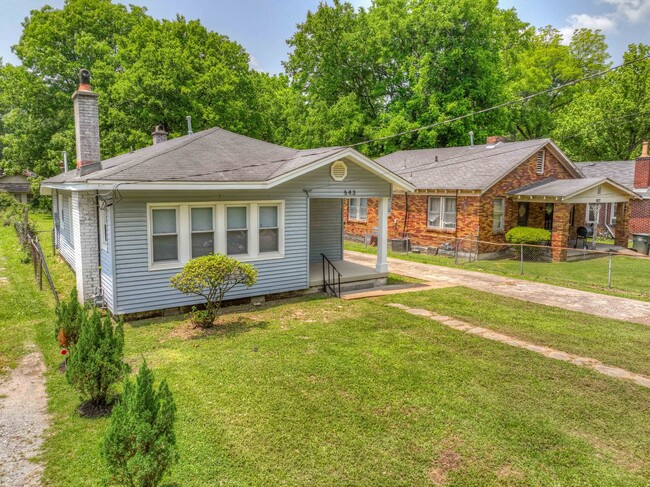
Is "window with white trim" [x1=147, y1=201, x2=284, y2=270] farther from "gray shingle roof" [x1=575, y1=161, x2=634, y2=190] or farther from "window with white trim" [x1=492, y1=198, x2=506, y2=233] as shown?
"gray shingle roof" [x1=575, y1=161, x2=634, y2=190]

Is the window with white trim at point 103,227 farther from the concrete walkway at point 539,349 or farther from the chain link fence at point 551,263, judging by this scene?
the chain link fence at point 551,263

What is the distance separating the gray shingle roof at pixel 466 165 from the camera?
63.5 ft

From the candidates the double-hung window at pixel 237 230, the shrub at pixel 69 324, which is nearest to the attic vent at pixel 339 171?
the double-hung window at pixel 237 230

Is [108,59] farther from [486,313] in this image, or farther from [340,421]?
[340,421]

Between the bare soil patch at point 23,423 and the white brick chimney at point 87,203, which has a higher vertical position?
the white brick chimney at point 87,203

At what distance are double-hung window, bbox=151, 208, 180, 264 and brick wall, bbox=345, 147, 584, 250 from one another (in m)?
13.1

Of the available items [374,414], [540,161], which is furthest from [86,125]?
[540,161]

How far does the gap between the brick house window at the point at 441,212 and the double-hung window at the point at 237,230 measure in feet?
39.7

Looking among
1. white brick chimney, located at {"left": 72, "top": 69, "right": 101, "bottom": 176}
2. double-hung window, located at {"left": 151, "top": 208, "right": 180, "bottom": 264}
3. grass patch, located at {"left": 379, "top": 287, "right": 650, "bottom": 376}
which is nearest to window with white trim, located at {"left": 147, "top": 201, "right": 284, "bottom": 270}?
double-hung window, located at {"left": 151, "top": 208, "right": 180, "bottom": 264}

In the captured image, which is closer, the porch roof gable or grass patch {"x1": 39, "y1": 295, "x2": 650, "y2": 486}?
grass patch {"x1": 39, "y1": 295, "x2": 650, "y2": 486}

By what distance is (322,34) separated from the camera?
3341 centimetres

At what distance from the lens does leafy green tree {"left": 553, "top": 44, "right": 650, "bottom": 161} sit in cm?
3269

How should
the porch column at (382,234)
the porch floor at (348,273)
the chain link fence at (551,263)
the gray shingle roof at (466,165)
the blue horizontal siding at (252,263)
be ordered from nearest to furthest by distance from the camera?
the blue horizontal siding at (252,263), the porch floor at (348,273), the porch column at (382,234), the chain link fence at (551,263), the gray shingle roof at (466,165)

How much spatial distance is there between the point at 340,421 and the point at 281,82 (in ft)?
147
